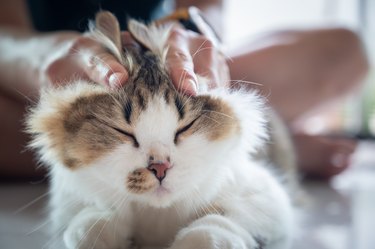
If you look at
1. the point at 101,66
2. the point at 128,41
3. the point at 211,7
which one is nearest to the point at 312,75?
the point at 211,7

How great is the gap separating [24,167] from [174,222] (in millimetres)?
690

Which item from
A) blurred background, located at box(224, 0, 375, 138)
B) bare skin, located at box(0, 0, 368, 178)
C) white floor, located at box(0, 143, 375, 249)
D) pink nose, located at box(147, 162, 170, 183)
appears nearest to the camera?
pink nose, located at box(147, 162, 170, 183)

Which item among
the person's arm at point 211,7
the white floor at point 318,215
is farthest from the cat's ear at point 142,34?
the person's arm at point 211,7

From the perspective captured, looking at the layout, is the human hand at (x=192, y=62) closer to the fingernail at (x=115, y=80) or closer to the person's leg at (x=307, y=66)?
the fingernail at (x=115, y=80)

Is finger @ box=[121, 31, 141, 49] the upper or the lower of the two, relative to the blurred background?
upper

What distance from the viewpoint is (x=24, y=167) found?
1314mm

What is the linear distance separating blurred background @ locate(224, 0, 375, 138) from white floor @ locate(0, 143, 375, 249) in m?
0.62

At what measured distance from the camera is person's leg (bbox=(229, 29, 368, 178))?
1.35 m

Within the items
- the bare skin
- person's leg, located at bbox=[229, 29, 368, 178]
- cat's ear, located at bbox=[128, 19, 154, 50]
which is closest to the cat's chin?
cat's ear, located at bbox=[128, 19, 154, 50]

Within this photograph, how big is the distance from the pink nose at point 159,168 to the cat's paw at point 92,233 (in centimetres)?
14

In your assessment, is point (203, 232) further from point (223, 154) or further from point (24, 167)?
point (24, 167)

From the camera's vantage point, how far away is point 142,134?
631 millimetres

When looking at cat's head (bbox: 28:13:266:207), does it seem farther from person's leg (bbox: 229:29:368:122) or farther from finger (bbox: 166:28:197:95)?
person's leg (bbox: 229:29:368:122)

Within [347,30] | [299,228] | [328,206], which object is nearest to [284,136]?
[328,206]
